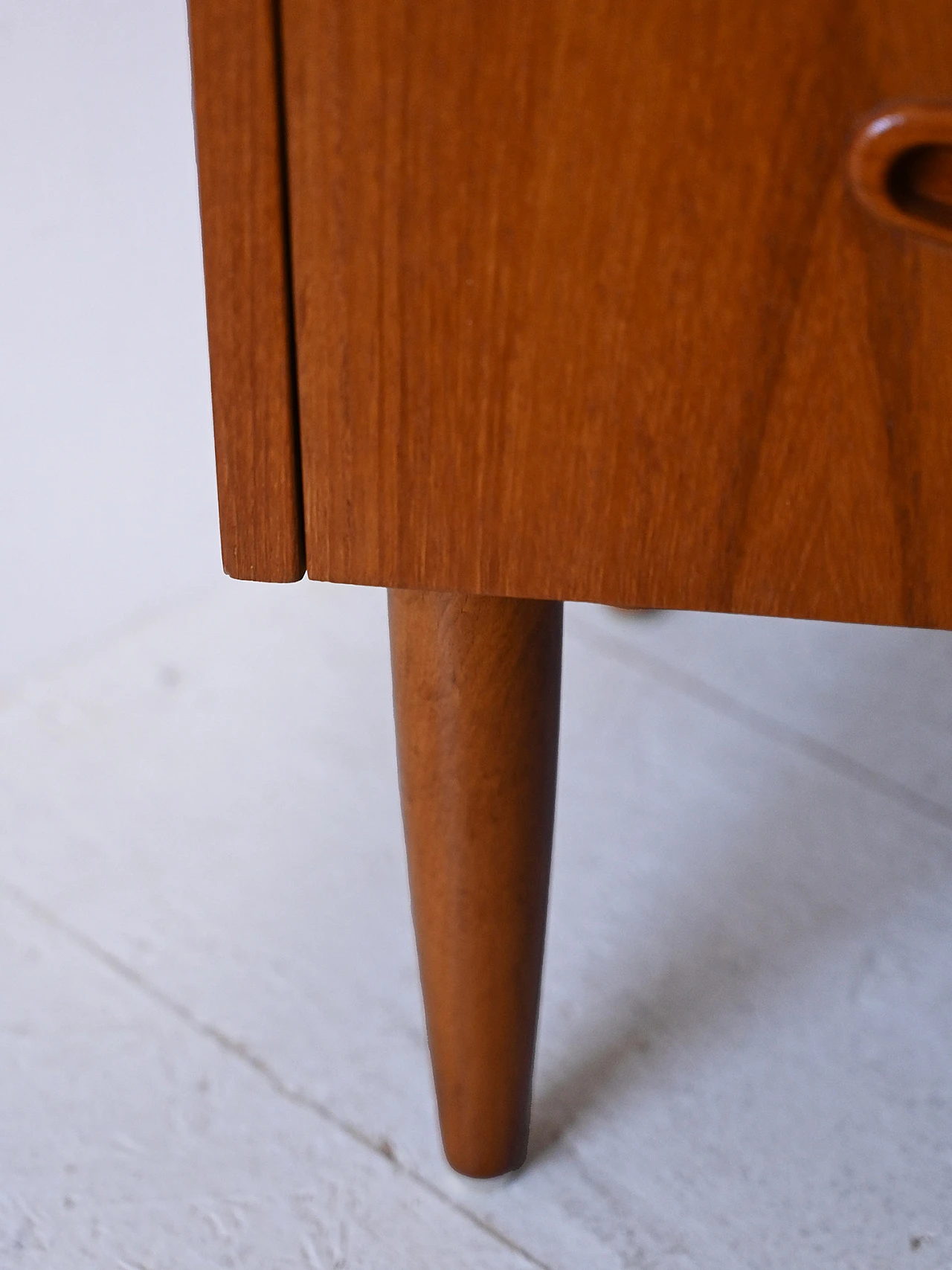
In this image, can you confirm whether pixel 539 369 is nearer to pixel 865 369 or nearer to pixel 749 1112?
pixel 865 369

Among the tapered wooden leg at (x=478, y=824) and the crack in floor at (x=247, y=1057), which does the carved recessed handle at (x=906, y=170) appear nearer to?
the tapered wooden leg at (x=478, y=824)

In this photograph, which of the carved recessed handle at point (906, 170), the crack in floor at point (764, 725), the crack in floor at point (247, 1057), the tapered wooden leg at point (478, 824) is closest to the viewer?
the carved recessed handle at point (906, 170)

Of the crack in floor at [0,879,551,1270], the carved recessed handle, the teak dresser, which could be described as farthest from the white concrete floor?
the carved recessed handle

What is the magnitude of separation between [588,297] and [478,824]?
0.70ft

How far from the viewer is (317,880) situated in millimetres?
720

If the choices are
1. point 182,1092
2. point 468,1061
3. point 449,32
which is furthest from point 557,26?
point 182,1092

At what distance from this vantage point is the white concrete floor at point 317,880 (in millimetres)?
567

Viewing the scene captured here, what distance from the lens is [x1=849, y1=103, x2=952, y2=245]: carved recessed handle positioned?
28 centimetres

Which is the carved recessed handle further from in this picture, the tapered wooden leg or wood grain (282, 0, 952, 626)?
the tapered wooden leg

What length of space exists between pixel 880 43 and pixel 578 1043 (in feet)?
1.54

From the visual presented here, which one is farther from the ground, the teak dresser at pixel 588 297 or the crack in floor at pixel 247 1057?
the teak dresser at pixel 588 297

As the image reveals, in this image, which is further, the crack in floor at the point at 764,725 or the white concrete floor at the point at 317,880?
the crack in floor at the point at 764,725

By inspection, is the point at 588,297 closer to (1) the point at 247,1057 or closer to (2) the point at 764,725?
(1) the point at 247,1057

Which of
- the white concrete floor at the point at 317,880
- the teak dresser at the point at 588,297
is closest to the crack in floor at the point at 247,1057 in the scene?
the white concrete floor at the point at 317,880
